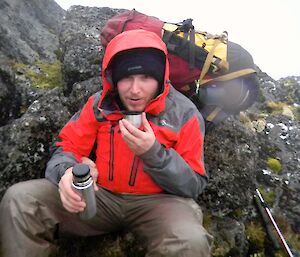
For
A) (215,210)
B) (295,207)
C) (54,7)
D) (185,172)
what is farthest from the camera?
(54,7)

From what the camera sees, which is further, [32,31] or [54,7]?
[54,7]

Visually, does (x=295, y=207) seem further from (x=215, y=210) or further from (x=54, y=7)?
(x=54, y=7)

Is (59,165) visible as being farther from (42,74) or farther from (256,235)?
(256,235)

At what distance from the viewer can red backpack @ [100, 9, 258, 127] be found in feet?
17.9

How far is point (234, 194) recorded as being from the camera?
236 inches

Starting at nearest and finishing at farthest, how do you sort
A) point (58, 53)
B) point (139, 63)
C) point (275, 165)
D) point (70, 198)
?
1. point (70, 198)
2. point (139, 63)
3. point (275, 165)
4. point (58, 53)

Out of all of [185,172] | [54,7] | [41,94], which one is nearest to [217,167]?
[185,172]

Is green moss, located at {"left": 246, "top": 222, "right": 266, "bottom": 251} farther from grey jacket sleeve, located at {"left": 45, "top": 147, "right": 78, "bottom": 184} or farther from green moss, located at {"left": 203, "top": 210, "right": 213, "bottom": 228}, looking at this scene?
grey jacket sleeve, located at {"left": 45, "top": 147, "right": 78, "bottom": 184}

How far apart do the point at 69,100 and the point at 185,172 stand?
325 centimetres

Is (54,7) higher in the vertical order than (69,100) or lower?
higher

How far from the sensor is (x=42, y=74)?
7.29m

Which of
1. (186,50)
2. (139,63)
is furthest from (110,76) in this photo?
(186,50)

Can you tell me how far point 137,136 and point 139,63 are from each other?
4.18ft

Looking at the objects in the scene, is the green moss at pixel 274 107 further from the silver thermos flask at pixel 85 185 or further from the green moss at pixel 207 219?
the silver thermos flask at pixel 85 185
